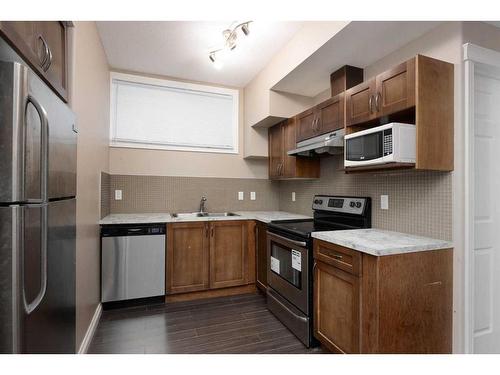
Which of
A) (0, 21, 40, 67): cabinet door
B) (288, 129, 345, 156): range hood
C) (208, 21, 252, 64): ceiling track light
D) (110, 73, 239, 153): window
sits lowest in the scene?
(288, 129, 345, 156): range hood

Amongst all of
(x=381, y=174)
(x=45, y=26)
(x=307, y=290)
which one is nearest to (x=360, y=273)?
(x=307, y=290)

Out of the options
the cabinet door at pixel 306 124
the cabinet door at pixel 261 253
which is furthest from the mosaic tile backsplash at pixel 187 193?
the cabinet door at pixel 306 124

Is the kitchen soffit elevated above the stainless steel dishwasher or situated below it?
above

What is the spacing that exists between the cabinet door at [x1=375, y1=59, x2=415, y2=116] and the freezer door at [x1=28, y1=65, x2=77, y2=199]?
6.36 ft

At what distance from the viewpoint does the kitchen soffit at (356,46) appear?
5.91ft

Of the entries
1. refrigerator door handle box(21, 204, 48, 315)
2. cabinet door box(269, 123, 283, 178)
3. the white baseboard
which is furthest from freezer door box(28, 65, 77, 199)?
cabinet door box(269, 123, 283, 178)

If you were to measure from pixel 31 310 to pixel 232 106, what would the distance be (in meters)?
3.23

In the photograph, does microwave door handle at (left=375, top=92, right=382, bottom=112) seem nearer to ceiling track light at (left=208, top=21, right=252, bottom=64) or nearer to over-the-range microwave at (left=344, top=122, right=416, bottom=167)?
over-the-range microwave at (left=344, top=122, right=416, bottom=167)

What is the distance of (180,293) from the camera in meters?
2.78

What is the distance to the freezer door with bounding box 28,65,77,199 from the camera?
988mm

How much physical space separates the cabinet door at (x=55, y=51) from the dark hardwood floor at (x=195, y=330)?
1856 millimetres

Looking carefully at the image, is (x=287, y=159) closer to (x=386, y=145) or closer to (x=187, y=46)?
(x=386, y=145)

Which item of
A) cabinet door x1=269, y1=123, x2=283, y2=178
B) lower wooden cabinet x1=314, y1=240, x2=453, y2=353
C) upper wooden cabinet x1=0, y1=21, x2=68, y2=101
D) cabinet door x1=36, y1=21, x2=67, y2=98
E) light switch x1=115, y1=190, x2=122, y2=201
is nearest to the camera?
upper wooden cabinet x1=0, y1=21, x2=68, y2=101

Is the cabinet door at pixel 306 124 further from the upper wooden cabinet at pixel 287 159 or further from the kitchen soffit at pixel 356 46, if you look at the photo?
the kitchen soffit at pixel 356 46
